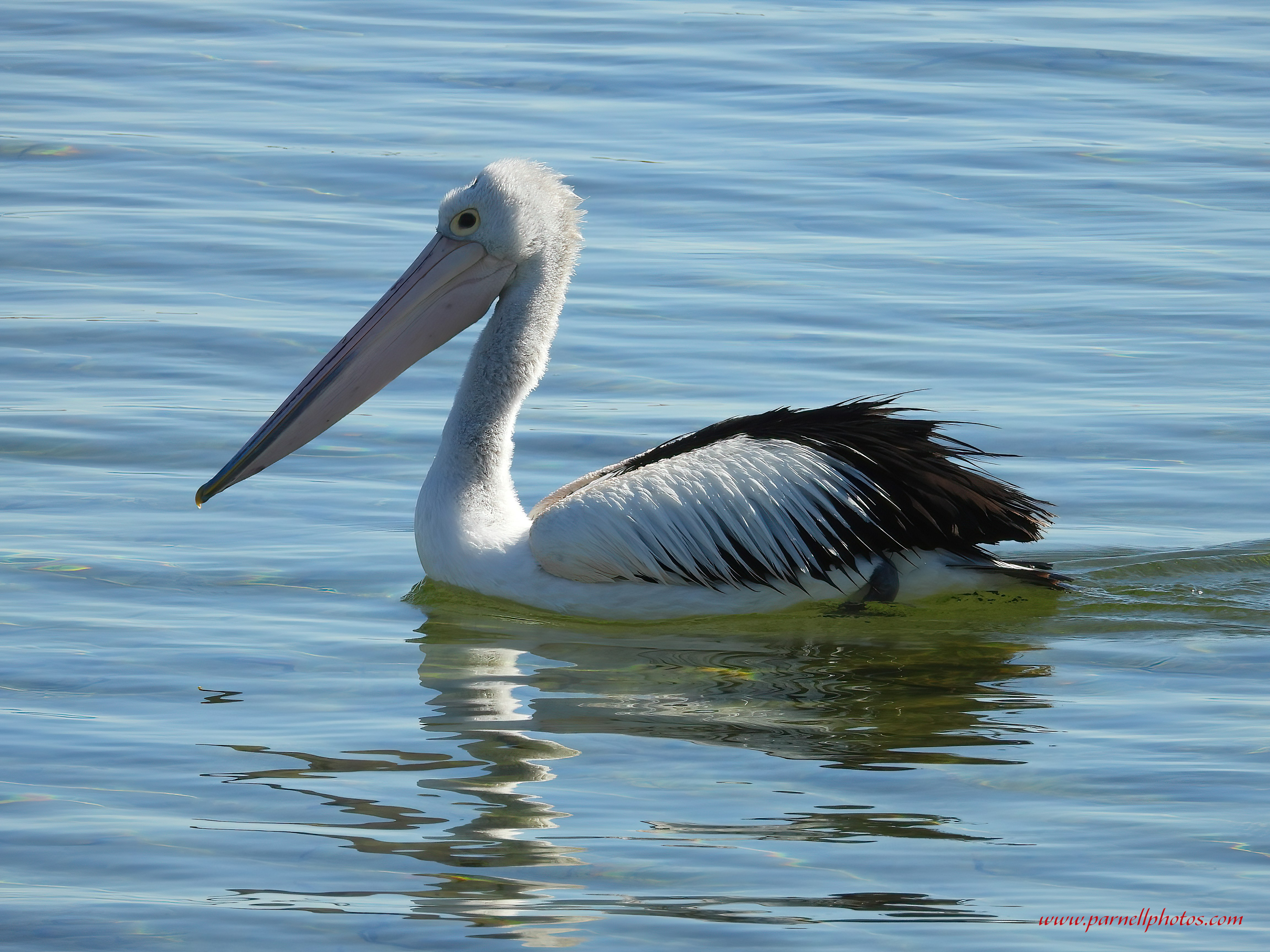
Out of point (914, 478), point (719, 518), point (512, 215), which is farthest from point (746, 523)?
point (512, 215)

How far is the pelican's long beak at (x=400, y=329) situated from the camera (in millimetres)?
5805

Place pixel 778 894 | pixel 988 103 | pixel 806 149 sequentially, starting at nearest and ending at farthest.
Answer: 1. pixel 778 894
2. pixel 806 149
3. pixel 988 103

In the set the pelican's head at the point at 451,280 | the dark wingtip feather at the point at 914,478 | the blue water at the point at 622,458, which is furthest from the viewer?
the pelican's head at the point at 451,280

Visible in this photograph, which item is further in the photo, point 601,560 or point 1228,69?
point 1228,69

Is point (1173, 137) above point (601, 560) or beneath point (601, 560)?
above

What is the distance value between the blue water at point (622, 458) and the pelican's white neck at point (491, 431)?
0.21 m

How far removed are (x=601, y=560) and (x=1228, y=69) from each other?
8.40 metres

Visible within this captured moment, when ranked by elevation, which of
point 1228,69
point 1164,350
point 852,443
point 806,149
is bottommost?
point 852,443

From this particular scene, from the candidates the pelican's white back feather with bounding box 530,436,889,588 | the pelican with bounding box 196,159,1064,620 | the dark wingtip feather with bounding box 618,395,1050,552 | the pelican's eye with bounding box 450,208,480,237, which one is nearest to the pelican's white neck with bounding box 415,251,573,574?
the pelican with bounding box 196,159,1064,620

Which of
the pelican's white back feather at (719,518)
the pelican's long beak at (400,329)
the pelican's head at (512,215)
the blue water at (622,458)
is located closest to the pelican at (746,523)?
the pelican's white back feather at (719,518)

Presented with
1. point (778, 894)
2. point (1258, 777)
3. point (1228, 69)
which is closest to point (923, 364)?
point (1258, 777)

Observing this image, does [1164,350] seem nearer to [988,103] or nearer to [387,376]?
[387,376]

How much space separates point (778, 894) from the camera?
3.58 meters

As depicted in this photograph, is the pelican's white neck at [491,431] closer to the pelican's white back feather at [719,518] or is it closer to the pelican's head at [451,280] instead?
the pelican's head at [451,280]
